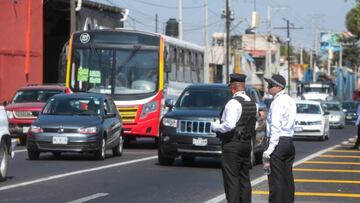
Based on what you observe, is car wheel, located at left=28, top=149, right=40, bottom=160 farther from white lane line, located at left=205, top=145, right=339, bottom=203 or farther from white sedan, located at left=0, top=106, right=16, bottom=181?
white lane line, located at left=205, top=145, right=339, bottom=203

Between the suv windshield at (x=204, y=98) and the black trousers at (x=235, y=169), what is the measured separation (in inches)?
349

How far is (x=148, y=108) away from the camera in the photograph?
2650 cm

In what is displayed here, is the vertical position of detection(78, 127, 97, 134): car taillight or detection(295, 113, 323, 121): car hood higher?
detection(78, 127, 97, 134): car taillight

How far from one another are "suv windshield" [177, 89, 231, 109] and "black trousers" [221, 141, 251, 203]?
349 inches

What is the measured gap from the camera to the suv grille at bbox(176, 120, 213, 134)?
1916 cm

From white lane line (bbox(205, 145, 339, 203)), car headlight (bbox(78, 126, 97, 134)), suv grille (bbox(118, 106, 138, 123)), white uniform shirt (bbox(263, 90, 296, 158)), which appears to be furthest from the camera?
suv grille (bbox(118, 106, 138, 123))

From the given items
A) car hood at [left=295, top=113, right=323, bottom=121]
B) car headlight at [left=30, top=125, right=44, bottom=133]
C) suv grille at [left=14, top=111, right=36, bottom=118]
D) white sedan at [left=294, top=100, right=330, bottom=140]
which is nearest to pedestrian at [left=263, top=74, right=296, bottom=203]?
car headlight at [left=30, top=125, right=44, bottom=133]

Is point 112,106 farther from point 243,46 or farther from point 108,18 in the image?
point 243,46

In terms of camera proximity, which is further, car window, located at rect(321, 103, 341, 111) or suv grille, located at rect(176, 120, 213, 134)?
car window, located at rect(321, 103, 341, 111)

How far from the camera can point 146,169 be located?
1902 cm

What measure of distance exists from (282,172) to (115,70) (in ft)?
52.8

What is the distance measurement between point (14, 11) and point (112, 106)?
2041 cm

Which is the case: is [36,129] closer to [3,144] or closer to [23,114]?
[3,144]

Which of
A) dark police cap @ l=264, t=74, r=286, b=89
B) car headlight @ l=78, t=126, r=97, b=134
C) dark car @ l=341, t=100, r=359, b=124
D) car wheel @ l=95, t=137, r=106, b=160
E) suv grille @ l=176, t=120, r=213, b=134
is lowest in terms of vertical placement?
dark car @ l=341, t=100, r=359, b=124
